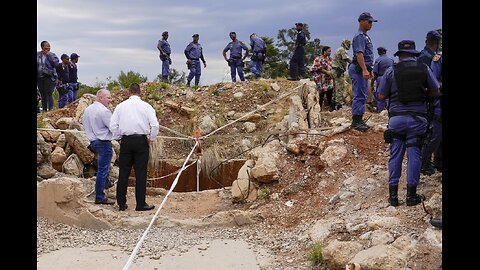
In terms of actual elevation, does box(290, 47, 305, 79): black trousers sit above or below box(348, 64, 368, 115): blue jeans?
above

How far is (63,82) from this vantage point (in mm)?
13945

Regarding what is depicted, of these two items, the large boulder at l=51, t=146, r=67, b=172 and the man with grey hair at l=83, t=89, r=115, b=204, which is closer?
the man with grey hair at l=83, t=89, r=115, b=204

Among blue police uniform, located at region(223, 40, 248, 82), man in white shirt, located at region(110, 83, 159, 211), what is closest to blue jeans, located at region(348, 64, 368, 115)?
man in white shirt, located at region(110, 83, 159, 211)

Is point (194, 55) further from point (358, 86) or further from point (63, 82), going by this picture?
point (358, 86)

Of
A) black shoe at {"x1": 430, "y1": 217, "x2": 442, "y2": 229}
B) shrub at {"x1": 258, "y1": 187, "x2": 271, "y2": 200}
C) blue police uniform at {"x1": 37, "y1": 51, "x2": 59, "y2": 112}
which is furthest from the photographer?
blue police uniform at {"x1": 37, "y1": 51, "x2": 59, "y2": 112}

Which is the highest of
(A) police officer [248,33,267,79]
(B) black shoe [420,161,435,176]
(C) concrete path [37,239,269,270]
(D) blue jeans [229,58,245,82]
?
(A) police officer [248,33,267,79]

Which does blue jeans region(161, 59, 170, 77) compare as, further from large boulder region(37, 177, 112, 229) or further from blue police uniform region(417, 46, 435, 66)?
blue police uniform region(417, 46, 435, 66)

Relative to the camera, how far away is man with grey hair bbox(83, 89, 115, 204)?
757 centimetres

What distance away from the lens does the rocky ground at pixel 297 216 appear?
485 centimetres

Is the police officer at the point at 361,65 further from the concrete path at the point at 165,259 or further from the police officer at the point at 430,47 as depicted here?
the concrete path at the point at 165,259

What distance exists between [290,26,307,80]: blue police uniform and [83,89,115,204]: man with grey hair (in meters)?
7.64

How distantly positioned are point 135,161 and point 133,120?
615 millimetres

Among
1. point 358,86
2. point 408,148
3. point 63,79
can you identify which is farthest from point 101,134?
point 63,79
